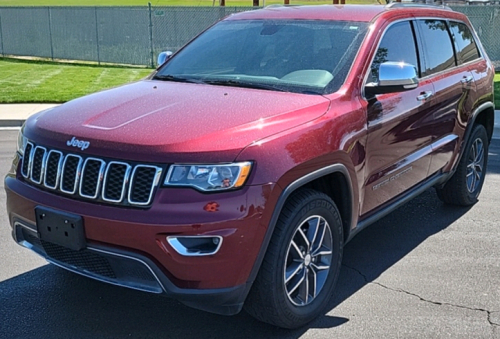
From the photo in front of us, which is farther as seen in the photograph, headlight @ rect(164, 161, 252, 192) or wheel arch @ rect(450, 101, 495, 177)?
wheel arch @ rect(450, 101, 495, 177)

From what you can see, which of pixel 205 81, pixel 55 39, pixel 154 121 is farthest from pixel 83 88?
pixel 154 121

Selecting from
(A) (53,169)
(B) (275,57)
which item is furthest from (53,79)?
(A) (53,169)

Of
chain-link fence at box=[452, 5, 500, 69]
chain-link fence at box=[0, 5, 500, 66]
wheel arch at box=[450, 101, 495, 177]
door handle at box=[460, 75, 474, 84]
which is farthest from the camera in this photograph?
chain-link fence at box=[0, 5, 500, 66]

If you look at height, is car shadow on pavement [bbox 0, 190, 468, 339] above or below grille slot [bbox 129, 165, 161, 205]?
below

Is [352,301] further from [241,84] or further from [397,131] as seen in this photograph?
[241,84]

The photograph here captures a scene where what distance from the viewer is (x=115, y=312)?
3844 mm

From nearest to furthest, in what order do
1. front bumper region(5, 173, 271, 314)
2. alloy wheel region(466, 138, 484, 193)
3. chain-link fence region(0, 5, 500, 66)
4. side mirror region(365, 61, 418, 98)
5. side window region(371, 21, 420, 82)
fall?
front bumper region(5, 173, 271, 314)
side mirror region(365, 61, 418, 98)
side window region(371, 21, 420, 82)
alloy wheel region(466, 138, 484, 193)
chain-link fence region(0, 5, 500, 66)

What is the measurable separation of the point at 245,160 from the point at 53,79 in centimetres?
1406

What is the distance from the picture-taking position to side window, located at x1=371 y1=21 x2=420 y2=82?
A: 4.35 meters

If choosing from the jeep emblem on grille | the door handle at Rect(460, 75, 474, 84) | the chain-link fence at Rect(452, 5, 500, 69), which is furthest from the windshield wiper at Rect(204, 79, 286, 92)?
the chain-link fence at Rect(452, 5, 500, 69)

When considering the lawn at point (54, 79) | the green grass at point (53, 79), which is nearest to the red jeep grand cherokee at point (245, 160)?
the lawn at point (54, 79)

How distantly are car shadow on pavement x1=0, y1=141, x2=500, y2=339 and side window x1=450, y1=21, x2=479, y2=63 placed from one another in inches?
86.3

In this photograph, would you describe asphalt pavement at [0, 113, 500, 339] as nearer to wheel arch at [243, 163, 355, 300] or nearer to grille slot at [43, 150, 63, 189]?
wheel arch at [243, 163, 355, 300]

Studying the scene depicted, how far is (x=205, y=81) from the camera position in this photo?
4320 mm
